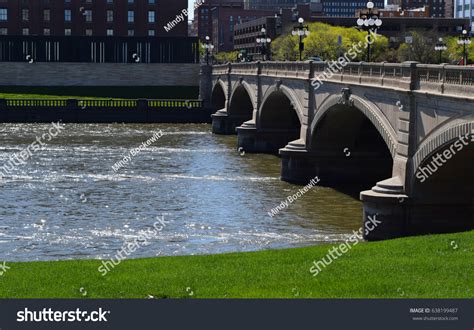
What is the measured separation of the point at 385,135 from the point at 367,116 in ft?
12.7

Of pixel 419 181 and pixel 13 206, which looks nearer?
pixel 419 181

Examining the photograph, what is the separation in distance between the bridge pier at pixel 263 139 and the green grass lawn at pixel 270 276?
154ft

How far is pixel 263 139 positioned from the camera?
244 feet

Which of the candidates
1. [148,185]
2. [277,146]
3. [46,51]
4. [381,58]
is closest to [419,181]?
[148,185]

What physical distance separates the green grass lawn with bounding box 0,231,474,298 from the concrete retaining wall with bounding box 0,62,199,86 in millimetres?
104233

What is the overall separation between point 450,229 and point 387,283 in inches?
645

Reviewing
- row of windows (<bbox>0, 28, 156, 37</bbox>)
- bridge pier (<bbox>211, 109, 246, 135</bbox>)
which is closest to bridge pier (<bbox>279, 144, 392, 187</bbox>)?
bridge pier (<bbox>211, 109, 246, 135</bbox>)

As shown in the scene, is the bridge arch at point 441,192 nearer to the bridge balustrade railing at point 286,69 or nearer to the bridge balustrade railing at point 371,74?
the bridge balustrade railing at point 371,74

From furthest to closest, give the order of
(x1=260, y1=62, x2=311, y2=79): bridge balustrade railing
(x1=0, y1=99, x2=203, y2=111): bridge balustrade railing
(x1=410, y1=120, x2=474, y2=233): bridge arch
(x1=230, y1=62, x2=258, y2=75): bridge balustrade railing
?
(x1=0, y1=99, x2=203, y2=111): bridge balustrade railing
(x1=230, y1=62, x2=258, y2=75): bridge balustrade railing
(x1=260, y1=62, x2=311, y2=79): bridge balustrade railing
(x1=410, y1=120, x2=474, y2=233): bridge arch

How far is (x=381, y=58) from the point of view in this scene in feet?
413

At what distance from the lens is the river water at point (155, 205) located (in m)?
36.1

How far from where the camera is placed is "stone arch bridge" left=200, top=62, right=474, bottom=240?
3431 cm

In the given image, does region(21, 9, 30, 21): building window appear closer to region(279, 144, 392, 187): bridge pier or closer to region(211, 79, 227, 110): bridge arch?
region(211, 79, 227, 110): bridge arch
